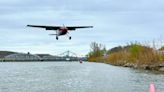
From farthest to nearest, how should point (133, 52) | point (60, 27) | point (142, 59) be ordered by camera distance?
point (133, 52)
point (142, 59)
point (60, 27)

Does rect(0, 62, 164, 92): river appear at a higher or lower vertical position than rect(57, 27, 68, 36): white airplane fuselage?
lower

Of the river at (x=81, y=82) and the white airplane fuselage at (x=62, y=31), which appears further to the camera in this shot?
the white airplane fuselage at (x=62, y=31)

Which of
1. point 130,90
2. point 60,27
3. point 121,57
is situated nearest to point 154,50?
point 60,27

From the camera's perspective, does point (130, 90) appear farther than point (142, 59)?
No

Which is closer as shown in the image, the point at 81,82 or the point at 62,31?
the point at 81,82

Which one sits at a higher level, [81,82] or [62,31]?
[62,31]

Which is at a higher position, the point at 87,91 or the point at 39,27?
the point at 39,27

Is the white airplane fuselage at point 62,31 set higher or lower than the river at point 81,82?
higher

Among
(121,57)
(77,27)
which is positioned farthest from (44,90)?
(121,57)

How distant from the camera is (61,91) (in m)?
35.9

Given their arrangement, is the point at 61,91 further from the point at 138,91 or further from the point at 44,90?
the point at 138,91

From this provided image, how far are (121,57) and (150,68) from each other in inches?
2672

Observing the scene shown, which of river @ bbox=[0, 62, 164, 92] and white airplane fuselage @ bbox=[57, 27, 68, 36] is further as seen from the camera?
white airplane fuselage @ bbox=[57, 27, 68, 36]

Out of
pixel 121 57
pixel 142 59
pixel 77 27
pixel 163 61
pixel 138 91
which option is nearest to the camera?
pixel 138 91
